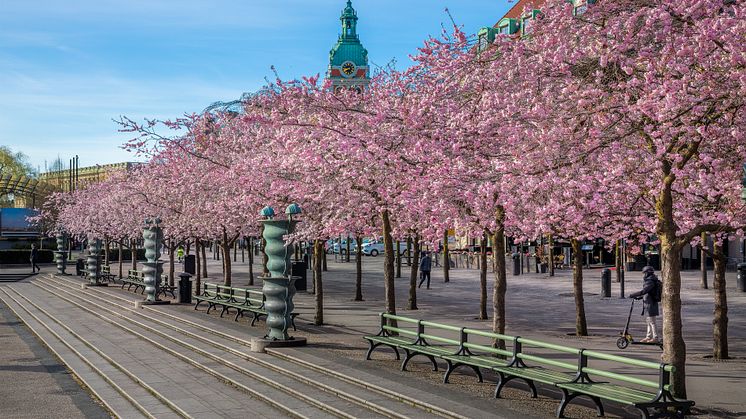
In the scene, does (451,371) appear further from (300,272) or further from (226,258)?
(300,272)

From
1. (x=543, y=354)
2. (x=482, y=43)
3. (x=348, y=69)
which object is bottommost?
(x=543, y=354)

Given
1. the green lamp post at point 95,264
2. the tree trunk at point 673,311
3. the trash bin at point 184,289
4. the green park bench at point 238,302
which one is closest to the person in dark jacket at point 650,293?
the tree trunk at point 673,311

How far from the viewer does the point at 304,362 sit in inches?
653

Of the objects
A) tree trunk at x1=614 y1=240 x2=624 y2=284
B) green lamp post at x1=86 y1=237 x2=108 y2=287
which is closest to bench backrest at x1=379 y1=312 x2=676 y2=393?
tree trunk at x1=614 y1=240 x2=624 y2=284

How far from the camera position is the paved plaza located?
41.9 feet

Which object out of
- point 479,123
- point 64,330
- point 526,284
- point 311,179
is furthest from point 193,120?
point 479,123

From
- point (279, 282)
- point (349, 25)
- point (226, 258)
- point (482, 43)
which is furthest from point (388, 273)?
point (349, 25)

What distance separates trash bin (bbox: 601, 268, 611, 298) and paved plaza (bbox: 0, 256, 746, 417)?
0.62 metres

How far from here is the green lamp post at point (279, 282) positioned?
62.1 feet

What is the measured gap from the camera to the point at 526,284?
41219mm

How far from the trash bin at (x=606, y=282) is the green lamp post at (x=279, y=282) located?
16.4 meters

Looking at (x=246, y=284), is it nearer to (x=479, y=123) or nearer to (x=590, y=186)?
(x=479, y=123)

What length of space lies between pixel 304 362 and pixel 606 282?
18595 mm

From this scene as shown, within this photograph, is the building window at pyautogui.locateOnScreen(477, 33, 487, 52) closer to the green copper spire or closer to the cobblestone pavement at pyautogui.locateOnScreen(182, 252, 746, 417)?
the cobblestone pavement at pyautogui.locateOnScreen(182, 252, 746, 417)
